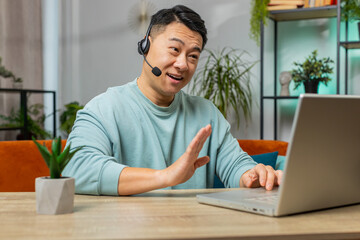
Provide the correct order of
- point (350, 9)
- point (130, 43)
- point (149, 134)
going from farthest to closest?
point (130, 43) < point (350, 9) < point (149, 134)

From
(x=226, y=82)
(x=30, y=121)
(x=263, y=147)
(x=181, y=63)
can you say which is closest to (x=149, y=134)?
(x=181, y=63)

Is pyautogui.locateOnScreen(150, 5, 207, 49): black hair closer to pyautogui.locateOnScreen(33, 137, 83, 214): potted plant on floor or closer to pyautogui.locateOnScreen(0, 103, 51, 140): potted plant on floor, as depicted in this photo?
pyautogui.locateOnScreen(33, 137, 83, 214): potted plant on floor

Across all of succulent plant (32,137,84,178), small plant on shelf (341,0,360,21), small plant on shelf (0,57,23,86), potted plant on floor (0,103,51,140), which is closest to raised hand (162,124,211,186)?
succulent plant (32,137,84,178)

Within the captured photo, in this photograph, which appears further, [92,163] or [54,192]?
[92,163]

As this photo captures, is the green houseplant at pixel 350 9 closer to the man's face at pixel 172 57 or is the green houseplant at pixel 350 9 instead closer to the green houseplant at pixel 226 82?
the green houseplant at pixel 226 82

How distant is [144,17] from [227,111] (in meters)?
1.39

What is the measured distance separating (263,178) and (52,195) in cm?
60

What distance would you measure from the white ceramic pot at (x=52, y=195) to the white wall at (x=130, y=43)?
3.05 m

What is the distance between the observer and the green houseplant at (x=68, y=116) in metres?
4.38

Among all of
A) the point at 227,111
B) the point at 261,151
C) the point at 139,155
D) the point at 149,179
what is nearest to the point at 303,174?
the point at 149,179

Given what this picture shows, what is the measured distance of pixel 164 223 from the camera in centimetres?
88

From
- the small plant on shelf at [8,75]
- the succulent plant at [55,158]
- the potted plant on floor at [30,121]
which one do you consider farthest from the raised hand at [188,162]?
the small plant on shelf at [8,75]

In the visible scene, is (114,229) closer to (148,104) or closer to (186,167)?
(186,167)

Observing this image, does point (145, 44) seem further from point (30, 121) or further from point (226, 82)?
point (30, 121)
